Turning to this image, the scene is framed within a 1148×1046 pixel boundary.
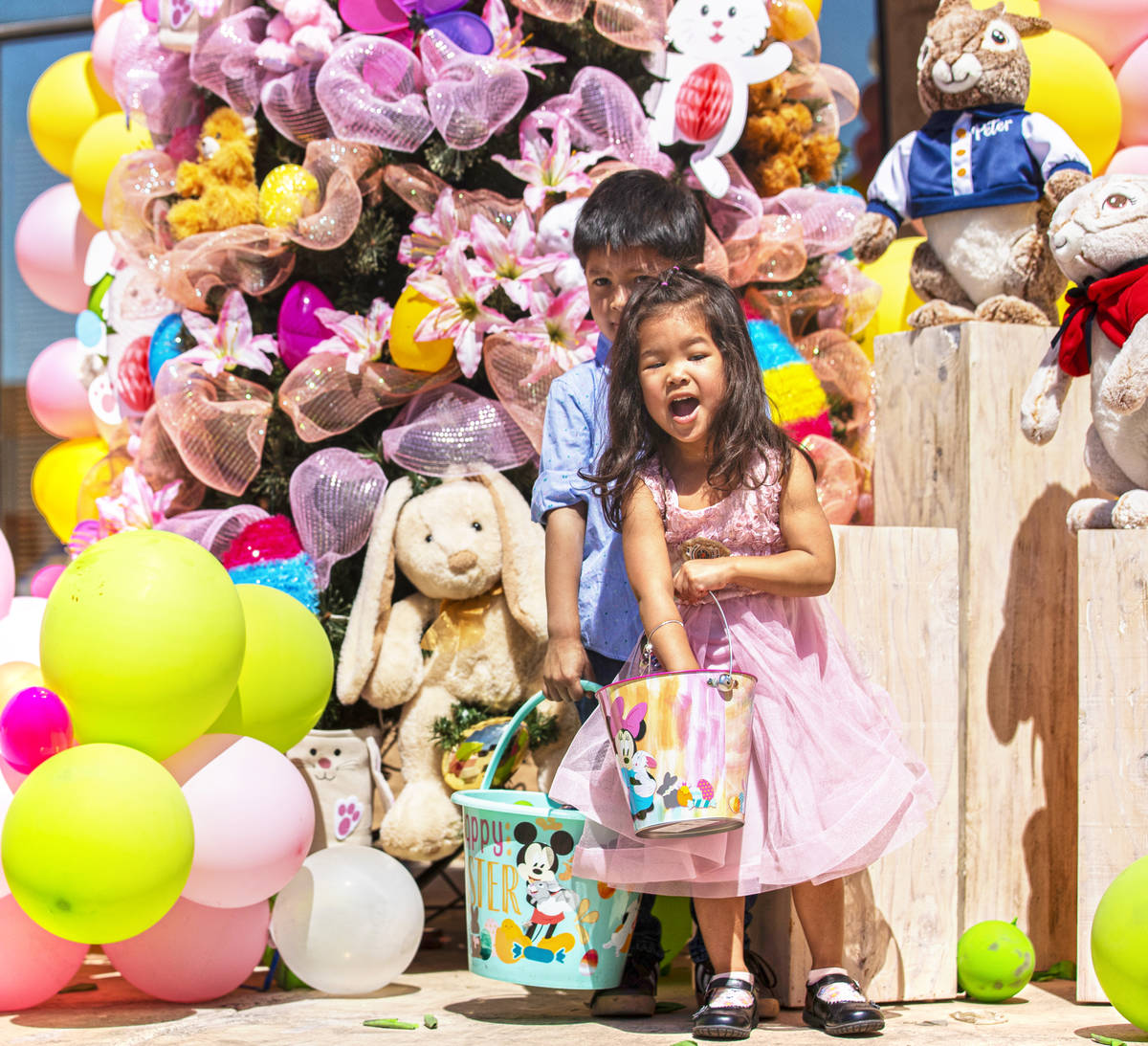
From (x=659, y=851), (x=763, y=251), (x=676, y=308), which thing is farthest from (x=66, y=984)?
(x=763, y=251)

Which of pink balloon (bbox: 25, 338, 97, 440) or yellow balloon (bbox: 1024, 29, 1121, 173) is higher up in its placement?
yellow balloon (bbox: 1024, 29, 1121, 173)

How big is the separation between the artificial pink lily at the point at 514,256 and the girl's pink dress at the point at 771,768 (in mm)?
975

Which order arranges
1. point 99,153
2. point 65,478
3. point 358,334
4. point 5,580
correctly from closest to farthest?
point 5,580
point 358,334
point 99,153
point 65,478

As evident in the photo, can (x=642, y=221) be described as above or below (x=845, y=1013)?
above

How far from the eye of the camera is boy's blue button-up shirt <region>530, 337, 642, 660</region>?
9.34 feet

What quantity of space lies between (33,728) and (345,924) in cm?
73

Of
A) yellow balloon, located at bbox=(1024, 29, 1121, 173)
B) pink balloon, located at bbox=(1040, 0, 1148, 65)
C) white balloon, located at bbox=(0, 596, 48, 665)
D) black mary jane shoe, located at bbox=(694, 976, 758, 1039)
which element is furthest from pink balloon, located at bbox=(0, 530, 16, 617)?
pink balloon, located at bbox=(1040, 0, 1148, 65)

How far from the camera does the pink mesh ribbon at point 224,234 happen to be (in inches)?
140

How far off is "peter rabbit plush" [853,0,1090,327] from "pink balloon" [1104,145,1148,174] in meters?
0.63

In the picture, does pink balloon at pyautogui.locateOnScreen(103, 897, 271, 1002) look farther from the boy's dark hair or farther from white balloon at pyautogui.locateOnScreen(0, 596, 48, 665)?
the boy's dark hair

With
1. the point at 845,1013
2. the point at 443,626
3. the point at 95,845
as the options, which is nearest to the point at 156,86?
the point at 443,626

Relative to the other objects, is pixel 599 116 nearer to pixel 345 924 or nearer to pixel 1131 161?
pixel 1131 161

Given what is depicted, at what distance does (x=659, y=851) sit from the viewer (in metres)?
2.45

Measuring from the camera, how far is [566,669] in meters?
2.68
